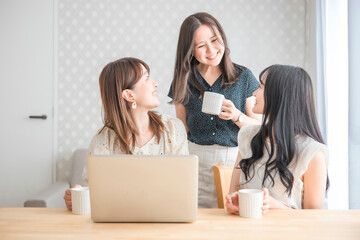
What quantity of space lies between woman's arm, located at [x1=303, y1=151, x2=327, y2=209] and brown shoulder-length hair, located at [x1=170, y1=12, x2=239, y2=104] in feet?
2.30

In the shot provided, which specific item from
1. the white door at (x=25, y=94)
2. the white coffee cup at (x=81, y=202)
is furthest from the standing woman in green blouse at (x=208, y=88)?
the white door at (x=25, y=94)

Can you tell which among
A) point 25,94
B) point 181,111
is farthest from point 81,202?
point 25,94

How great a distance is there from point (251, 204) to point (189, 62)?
39.3 inches

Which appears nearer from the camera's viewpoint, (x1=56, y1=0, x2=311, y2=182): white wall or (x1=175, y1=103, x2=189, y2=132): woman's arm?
(x1=175, y1=103, x2=189, y2=132): woman's arm

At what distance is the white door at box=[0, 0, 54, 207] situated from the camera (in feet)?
12.3

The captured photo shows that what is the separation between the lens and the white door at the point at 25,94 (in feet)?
12.3

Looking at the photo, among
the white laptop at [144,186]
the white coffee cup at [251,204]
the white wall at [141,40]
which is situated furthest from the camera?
the white wall at [141,40]

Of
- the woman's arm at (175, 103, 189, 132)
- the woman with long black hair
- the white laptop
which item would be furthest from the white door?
the white laptop

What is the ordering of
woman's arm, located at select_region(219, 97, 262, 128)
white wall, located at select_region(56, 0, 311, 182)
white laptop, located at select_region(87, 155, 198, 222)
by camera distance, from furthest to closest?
white wall, located at select_region(56, 0, 311, 182) < woman's arm, located at select_region(219, 97, 262, 128) < white laptop, located at select_region(87, 155, 198, 222)

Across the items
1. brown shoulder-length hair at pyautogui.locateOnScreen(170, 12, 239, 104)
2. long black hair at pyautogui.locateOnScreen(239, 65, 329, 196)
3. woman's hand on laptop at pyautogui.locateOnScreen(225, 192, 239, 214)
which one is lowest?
woman's hand on laptop at pyautogui.locateOnScreen(225, 192, 239, 214)

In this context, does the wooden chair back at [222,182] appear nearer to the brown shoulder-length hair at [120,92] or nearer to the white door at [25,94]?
the brown shoulder-length hair at [120,92]

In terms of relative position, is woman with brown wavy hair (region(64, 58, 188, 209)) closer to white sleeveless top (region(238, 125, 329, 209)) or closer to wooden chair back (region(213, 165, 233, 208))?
wooden chair back (region(213, 165, 233, 208))

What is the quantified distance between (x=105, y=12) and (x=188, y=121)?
73.6 inches

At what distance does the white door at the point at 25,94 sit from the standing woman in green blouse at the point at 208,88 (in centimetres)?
193
